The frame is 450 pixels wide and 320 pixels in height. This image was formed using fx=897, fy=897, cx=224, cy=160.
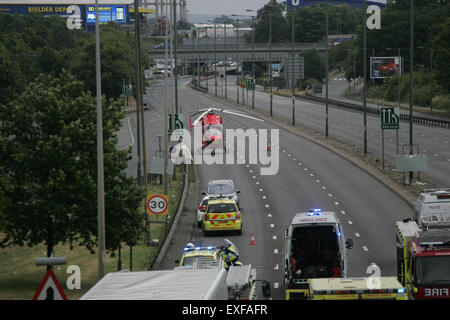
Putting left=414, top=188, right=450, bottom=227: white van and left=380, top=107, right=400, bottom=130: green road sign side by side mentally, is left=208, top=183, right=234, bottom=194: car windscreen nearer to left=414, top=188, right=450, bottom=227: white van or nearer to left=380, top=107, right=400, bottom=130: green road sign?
→ left=380, top=107, right=400, bottom=130: green road sign

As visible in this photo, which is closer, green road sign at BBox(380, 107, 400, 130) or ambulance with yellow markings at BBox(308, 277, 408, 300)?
ambulance with yellow markings at BBox(308, 277, 408, 300)

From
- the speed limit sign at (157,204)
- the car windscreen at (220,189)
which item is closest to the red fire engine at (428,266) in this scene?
the speed limit sign at (157,204)

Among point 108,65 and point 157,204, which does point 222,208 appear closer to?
point 157,204

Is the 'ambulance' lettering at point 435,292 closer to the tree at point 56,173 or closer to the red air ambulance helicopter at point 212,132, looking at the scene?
the tree at point 56,173

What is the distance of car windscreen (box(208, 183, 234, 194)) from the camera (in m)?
43.1

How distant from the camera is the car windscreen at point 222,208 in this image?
36884mm

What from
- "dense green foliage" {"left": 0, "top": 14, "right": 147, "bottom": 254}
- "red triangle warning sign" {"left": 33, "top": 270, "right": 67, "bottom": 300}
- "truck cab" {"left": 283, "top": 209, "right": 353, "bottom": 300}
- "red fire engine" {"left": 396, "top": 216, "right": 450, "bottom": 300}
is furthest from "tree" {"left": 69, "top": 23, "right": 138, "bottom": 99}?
"red triangle warning sign" {"left": 33, "top": 270, "right": 67, "bottom": 300}

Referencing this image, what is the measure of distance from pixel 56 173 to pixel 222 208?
1098 centimetres

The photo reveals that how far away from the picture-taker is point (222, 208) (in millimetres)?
37000

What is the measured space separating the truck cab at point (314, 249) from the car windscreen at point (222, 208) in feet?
38.9

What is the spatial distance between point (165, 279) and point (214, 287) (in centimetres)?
76

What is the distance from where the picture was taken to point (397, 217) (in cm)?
3872

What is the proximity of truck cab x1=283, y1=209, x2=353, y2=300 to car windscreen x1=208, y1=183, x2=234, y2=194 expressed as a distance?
705 inches

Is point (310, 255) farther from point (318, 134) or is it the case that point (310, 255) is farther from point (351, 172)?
point (318, 134)
